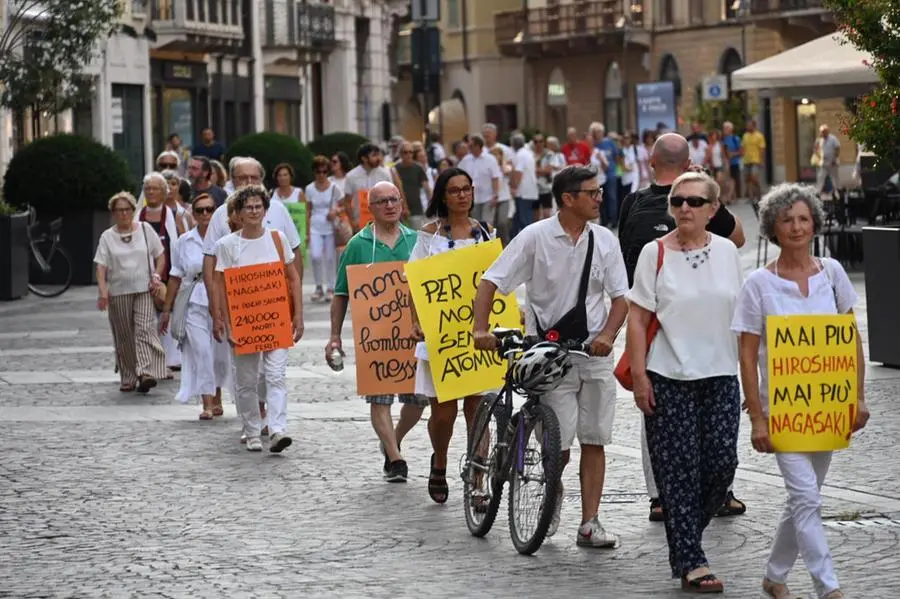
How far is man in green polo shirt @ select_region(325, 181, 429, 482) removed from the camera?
1192cm

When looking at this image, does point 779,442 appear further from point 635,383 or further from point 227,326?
point 227,326

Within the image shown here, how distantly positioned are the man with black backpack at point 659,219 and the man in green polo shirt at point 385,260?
1735mm

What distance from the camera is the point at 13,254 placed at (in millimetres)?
26906

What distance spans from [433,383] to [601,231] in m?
1.50

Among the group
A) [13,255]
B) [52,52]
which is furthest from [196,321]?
[52,52]

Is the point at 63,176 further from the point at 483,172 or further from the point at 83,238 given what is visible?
the point at 483,172

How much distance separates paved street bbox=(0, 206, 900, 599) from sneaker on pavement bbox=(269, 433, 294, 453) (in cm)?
6

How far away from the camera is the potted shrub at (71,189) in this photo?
29.4 meters

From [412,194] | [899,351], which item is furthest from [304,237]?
[899,351]

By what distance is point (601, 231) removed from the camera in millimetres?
9914

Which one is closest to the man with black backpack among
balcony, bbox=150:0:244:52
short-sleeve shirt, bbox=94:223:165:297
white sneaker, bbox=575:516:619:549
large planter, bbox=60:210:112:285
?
white sneaker, bbox=575:516:619:549

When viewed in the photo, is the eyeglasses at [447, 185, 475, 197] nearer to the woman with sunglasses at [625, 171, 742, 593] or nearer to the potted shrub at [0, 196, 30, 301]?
the woman with sunglasses at [625, 171, 742, 593]

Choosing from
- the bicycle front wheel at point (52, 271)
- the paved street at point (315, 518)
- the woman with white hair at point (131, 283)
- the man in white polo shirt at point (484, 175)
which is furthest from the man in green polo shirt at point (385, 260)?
the man in white polo shirt at point (484, 175)

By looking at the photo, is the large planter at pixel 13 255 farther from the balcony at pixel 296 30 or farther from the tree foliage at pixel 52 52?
the balcony at pixel 296 30
